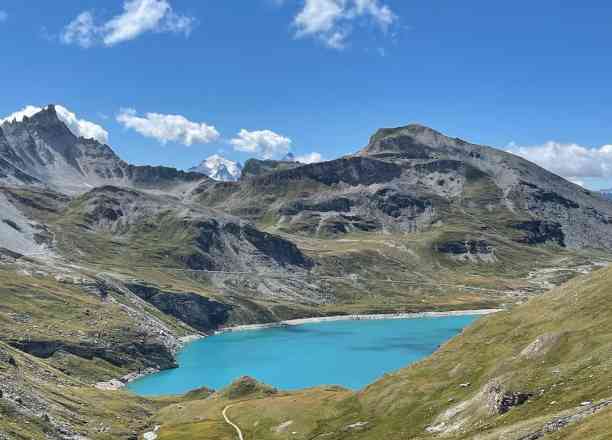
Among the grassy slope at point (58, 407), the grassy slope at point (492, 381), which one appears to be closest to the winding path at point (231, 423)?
the grassy slope at point (492, 381)

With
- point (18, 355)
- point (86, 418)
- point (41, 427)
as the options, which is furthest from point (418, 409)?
point (18, 355)

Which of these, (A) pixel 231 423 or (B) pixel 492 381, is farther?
(A) pixel 231 423

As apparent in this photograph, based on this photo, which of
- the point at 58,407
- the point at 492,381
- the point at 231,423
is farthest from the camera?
the point at 58,407

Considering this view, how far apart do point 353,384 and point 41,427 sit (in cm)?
12024

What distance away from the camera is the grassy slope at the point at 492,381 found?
5638 cm

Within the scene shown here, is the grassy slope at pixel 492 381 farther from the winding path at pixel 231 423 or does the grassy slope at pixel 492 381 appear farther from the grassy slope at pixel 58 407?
the grassy slope at pixel 58 407

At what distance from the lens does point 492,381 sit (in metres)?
66.1

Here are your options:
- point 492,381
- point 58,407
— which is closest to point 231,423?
point 58,407

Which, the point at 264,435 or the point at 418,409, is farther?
the point at 264,435

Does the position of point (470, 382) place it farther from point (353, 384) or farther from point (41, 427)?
point (353, 384)

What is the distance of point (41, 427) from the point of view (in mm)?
85312

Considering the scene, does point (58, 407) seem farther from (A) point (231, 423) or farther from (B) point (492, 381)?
(B) point (492, 381)

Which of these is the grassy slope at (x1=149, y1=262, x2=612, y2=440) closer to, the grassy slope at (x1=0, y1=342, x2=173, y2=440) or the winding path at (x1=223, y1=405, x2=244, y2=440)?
the winding path at (x1=223, y1=405, x2=244, y2=440)

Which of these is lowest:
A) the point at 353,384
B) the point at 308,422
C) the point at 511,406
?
the point at 353,384
